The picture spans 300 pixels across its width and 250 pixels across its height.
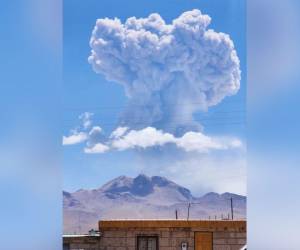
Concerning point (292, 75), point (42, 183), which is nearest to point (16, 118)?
point (42, 183)

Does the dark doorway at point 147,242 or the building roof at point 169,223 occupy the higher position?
the building roof at point 169,223

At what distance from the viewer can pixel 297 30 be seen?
135 centimetres

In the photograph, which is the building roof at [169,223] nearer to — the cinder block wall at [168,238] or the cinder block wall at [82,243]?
the cinder block wall at [168,238]

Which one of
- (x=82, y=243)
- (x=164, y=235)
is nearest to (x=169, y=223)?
(x=164, y=235)

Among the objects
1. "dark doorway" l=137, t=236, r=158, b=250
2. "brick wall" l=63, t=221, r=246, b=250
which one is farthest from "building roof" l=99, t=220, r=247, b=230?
"dark doorway" l=137, t=236, r=158, b=250

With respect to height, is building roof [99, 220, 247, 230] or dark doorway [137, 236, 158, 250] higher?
building roof [99, 220, 247, 230]

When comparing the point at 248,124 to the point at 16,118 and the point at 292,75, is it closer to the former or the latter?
the point at 292,75

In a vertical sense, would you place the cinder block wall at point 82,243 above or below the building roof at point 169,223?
below

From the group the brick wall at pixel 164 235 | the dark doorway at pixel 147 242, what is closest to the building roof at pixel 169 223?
the brick wall at pixel 164 235

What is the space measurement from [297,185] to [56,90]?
654mm

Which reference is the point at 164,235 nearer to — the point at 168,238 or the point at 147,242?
the point at 168,238

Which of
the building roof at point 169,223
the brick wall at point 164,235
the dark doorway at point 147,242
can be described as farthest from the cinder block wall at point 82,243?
the dark doorway at point 147,242

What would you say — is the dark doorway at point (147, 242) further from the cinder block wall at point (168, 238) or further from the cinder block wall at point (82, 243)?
the cinder block wall at point (82, 243)

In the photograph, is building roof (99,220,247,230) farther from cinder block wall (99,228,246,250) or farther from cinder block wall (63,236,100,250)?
cinder block wall (63,236,100,250)
